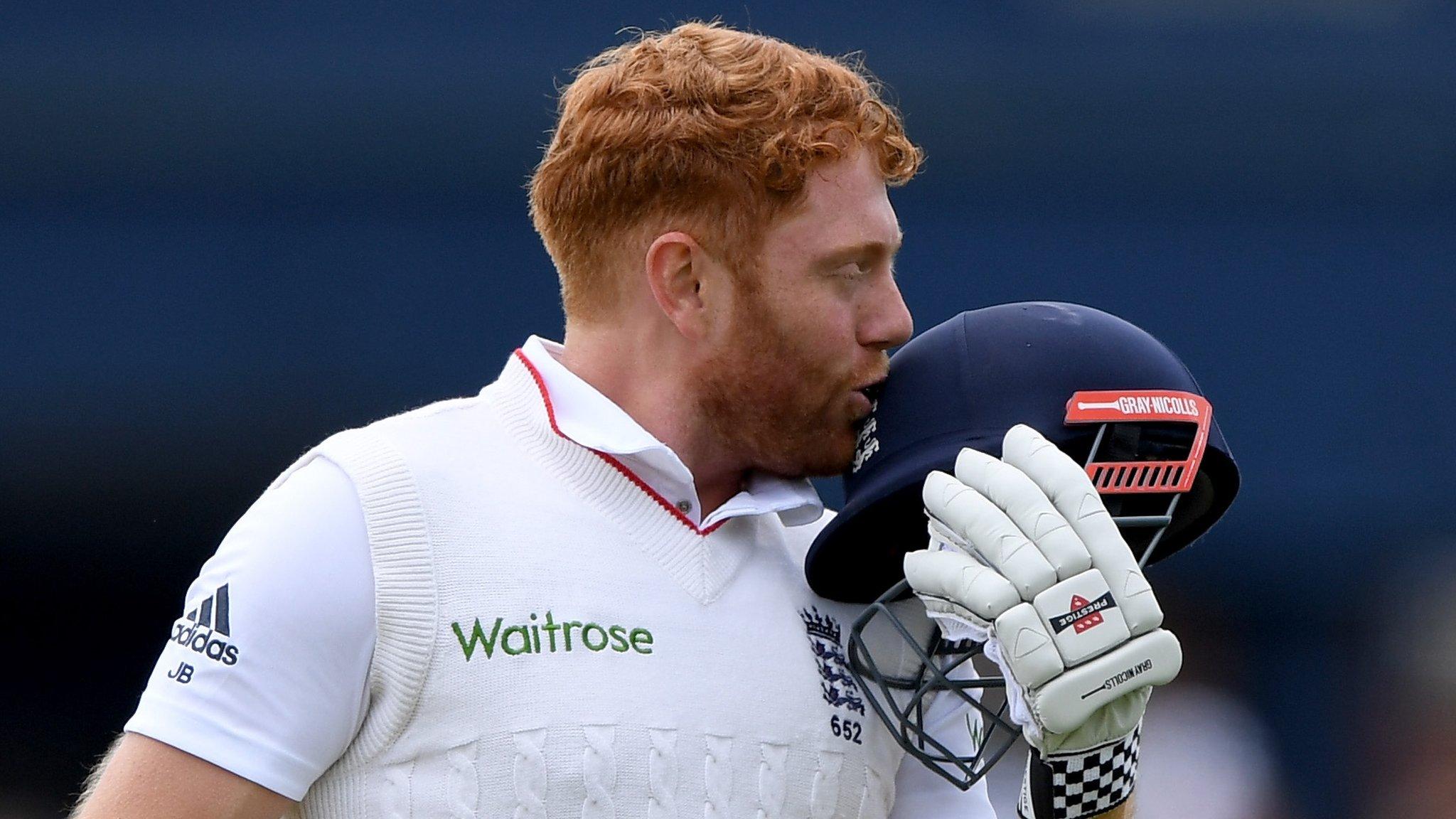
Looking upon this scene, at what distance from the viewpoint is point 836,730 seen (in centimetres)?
150

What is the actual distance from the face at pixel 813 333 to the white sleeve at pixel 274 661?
40 cm

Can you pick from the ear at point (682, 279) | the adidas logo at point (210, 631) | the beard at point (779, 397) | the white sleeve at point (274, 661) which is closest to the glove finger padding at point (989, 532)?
the beard at point (779, 397)

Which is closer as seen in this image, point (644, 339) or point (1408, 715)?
point (644, 339)

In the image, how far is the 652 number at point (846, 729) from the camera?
1495mm

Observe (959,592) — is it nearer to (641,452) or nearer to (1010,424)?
(1010,424)

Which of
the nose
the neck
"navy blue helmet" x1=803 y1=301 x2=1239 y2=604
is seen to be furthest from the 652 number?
the nose

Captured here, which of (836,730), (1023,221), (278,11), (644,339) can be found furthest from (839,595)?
(278,11)

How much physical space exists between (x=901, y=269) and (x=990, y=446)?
119 inches

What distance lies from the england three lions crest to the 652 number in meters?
0.01

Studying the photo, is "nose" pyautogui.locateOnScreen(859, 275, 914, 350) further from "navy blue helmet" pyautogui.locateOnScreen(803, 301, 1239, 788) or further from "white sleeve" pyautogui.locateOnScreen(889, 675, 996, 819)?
"white sleeve" pyautogui.locateOnScreen(889, 675, 996, 819)

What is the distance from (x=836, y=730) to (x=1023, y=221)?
325cm

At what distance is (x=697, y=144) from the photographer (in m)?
1.54

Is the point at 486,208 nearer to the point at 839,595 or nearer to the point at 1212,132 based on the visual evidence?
the point at 1212,132

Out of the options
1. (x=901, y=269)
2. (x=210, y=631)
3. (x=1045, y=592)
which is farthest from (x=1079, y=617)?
(x=901, y=269)
